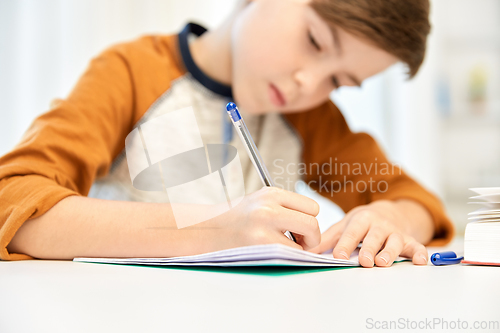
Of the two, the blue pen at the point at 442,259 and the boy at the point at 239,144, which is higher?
the boy at the point at 239,144

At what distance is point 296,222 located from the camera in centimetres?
29

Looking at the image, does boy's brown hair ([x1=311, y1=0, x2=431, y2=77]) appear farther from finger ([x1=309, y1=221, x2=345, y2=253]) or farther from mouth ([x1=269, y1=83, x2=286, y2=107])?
finger ([x1=309, y1=221, x2=345, y2=253])

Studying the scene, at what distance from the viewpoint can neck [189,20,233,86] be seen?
667 mm

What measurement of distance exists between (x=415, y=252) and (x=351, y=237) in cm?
6

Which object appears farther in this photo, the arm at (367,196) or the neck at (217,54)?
the neck at (217,54)

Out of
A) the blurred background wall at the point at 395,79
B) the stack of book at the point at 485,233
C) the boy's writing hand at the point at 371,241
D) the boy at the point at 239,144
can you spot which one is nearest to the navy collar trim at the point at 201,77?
the boy at the point at 239,144

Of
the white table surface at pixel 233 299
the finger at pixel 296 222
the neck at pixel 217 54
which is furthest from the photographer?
the neck at pixel 217 54

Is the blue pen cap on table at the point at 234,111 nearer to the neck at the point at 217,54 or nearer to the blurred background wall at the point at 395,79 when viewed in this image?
the neck at the point at 217,54

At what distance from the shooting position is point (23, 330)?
174 mm

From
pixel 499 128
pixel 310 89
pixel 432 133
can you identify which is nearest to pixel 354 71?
pixel 310 89

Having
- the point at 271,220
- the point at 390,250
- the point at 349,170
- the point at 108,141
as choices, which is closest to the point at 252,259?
the point at 271,220

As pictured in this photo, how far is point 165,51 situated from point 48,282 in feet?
1.71

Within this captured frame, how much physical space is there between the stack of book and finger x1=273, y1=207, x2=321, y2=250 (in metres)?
0.13

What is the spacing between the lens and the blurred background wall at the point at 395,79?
1.05m
